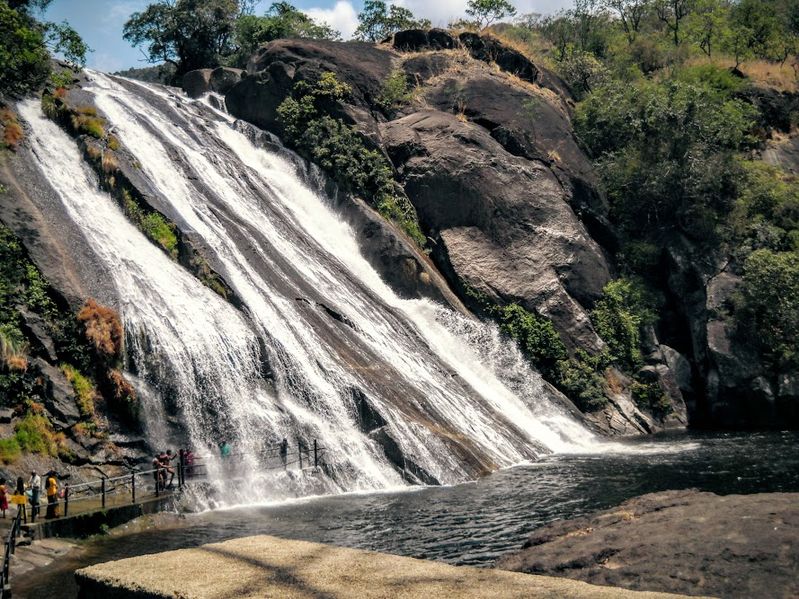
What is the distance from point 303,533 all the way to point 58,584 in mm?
5345

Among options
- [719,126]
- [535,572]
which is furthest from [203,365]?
[719,126]

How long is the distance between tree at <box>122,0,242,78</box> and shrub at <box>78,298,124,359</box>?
43239 mm

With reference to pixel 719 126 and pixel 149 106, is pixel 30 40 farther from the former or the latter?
pixel 719 126

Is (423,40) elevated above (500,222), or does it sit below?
above

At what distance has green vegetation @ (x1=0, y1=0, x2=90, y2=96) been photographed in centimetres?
2731

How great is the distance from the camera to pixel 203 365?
2461cm

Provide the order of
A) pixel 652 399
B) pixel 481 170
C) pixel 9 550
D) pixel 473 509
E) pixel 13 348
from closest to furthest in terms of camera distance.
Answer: pixel 9 550 → pixel 473 509 → pixel 13 348 → pixel 652 399 → pixel 481 170

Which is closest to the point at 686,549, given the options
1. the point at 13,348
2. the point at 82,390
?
the point at 82,390

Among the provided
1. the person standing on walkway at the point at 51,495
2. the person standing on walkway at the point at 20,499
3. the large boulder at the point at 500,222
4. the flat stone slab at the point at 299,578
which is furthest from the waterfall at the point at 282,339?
the flat stone slab at the point at 299,578

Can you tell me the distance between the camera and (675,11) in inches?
3007

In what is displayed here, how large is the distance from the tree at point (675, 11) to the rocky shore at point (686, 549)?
2767 inches

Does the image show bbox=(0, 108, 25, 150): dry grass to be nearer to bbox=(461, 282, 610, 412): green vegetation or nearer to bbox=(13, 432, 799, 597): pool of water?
bbox=(13, 432, 799, 597): pool of water

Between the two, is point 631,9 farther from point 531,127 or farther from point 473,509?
point 473,509

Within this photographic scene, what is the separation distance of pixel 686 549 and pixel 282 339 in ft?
63.3
